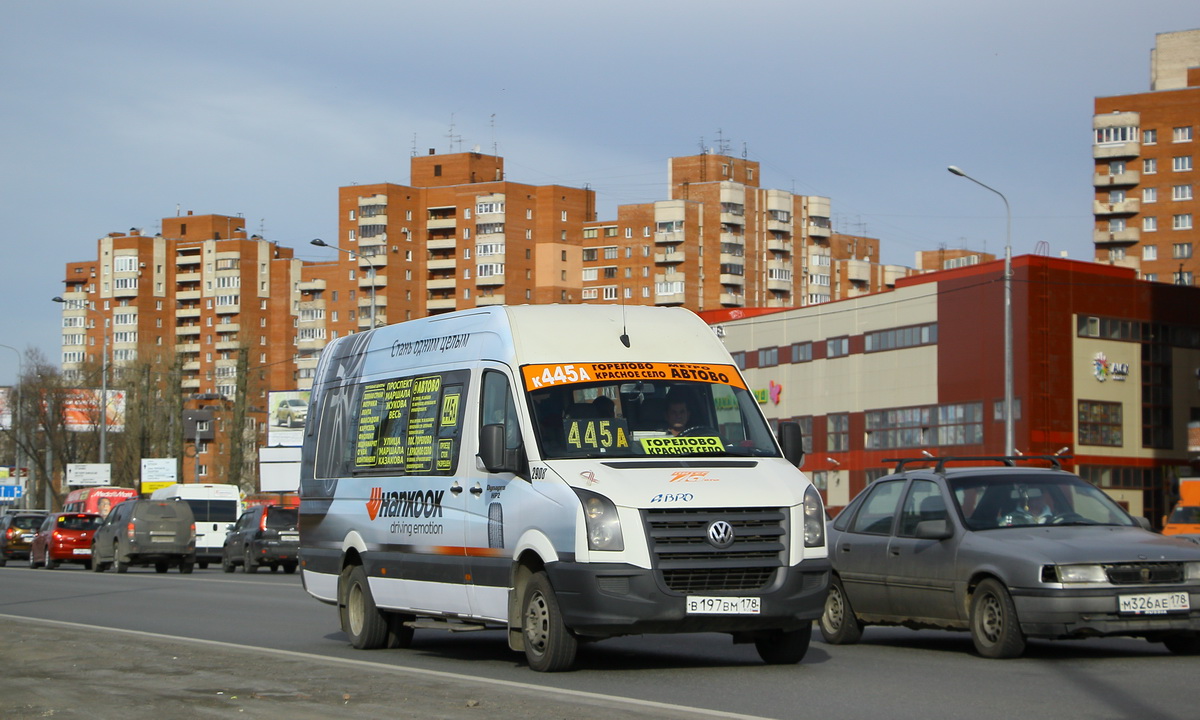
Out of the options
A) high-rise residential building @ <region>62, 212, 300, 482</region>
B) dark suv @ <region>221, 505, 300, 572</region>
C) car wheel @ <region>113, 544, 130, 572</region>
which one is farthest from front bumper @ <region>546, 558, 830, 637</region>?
high-rise residential building @ <region>62, 212, 300, 482</region>

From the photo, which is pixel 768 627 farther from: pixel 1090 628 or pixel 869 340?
pixel 869 340

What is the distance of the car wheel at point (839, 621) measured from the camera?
1416cm

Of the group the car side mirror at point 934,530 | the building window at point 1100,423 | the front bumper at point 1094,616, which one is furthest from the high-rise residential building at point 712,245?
the front bumper at point 1094,616

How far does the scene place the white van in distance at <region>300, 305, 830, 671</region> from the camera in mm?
10914

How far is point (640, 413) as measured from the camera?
11852 mm

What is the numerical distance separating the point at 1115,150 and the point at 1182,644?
114 metres

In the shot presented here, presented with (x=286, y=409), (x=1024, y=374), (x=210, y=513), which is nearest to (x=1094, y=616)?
(x=210, y=513)

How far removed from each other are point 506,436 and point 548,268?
132 m

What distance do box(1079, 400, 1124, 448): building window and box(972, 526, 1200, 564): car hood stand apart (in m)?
61.4

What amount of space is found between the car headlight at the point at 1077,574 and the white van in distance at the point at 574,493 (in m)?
1.79

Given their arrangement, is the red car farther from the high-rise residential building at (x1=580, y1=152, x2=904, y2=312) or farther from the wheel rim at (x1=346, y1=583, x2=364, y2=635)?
the high-rise residential building at (x1=580, y1=152, x2=904, y2=312)

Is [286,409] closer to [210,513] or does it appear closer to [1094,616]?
[210,513]

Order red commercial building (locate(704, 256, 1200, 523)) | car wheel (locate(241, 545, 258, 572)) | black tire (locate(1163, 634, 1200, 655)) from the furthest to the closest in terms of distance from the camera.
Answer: red commercial building (locate(704, 256, 1200, 523)) → car wheel (locate(241, 545, 258, 572)) → black tire (locate(1163, 634, 1200, 655))

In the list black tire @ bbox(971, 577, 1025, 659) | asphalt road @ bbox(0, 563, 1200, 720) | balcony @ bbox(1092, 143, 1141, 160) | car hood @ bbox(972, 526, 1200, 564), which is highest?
balcony @ bbox(1092, 143, 1141, 160)
